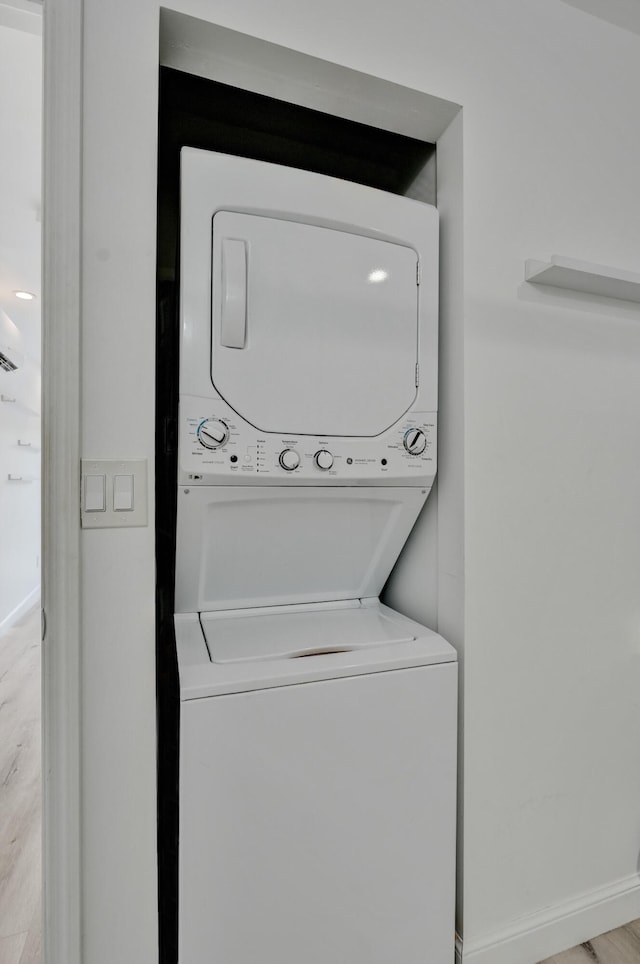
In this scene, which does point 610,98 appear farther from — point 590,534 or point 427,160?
point 590,534

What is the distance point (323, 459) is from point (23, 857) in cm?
163

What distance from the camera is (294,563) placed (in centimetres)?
139

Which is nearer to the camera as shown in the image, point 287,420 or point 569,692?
point 287,420

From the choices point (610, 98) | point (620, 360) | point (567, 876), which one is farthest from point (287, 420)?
point (567, 876)

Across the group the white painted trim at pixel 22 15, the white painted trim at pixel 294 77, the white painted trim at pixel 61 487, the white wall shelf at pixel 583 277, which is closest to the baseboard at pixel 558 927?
the white painted trim at pixel 61 487

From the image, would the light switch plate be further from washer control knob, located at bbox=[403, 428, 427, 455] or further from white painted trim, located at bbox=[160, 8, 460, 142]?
white painted trim, located at bbox=[160, 8, 460, 142]

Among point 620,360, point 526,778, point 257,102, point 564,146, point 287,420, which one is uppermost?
point 257,102

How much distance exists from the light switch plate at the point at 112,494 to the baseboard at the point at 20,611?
385 cm

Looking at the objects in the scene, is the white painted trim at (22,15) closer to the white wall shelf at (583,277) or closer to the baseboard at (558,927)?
the white wall shelf at (583,277)

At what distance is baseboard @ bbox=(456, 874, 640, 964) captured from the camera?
1.30 meters

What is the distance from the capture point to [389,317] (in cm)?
128

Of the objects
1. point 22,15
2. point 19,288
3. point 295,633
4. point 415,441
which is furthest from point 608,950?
point 19,288

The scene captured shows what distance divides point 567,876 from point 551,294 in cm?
161

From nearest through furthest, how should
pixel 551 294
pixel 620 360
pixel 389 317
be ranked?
pixel 389 317 < pixel 551 294 < pixel 620 360
